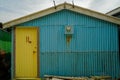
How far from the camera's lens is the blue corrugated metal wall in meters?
11.7

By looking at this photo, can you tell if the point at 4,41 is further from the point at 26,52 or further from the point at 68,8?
the point at 68,8

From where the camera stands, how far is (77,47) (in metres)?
11.7

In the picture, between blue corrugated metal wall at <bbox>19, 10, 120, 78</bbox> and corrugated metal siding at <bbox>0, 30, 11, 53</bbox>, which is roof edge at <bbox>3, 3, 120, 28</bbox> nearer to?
blue corrugated metal wall at <bbox>19, 10, 120, 78</bbox>

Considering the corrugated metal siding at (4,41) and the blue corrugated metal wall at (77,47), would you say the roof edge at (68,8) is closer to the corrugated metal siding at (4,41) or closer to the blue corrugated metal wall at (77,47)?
the blue corrugated metal wall at (77,47)

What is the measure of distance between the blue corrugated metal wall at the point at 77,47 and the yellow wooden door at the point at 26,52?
33cm

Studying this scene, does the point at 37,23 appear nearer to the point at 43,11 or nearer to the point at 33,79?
the point at 43,11

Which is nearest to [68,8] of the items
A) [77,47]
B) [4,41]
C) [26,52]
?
[77,47]

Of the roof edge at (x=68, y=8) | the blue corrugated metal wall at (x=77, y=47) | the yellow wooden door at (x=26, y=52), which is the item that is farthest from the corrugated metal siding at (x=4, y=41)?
the blue corrugated metal wall at (x=77, y=47)

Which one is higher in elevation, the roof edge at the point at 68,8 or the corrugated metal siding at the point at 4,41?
the roof edge at the point at 68,8

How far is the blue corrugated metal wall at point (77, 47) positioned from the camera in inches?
461

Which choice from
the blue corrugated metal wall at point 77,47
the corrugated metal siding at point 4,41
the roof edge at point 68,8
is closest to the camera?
the roof edge at point 68,8

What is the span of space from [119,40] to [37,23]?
396cm

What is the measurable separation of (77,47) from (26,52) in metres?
2.35

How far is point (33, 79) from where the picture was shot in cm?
1161
